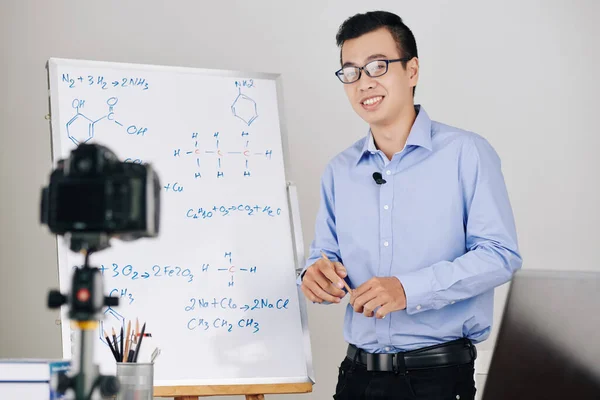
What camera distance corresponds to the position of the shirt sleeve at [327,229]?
2.03 m

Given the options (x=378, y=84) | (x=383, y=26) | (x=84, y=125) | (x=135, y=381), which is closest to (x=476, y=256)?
(x=378, y=84)

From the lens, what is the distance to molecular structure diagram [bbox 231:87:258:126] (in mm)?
2377

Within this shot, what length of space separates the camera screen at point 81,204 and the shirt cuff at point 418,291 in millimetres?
972

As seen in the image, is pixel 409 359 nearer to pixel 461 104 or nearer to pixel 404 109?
pixel 404 109

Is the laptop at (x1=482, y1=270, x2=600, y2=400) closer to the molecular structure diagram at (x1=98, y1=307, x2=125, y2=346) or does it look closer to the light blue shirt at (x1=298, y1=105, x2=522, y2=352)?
the light blue shirt at (x1=298, y1=105, x2=522, y2=352)

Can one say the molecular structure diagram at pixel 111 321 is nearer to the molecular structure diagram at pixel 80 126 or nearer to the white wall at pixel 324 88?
the molecular structure diagram at pixel 80 126

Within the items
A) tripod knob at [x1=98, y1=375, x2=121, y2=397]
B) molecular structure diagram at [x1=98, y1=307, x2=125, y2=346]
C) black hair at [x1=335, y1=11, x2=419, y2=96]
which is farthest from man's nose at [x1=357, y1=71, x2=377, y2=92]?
tripod knob at [x1=98, y1=375, x2=121, y2=397]

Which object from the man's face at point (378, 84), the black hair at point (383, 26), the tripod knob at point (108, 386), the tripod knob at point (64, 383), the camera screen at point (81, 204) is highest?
the black hair at point (383, 26)

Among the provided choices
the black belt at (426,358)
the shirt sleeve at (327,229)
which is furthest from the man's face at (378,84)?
the black belt at (426,358)

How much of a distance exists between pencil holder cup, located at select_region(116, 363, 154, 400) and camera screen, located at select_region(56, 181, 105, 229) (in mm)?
662

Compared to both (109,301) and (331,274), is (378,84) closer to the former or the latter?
(331,274)

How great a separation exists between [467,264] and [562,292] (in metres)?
0.97

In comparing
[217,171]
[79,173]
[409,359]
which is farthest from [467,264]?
[79,173]

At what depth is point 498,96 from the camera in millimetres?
2836
